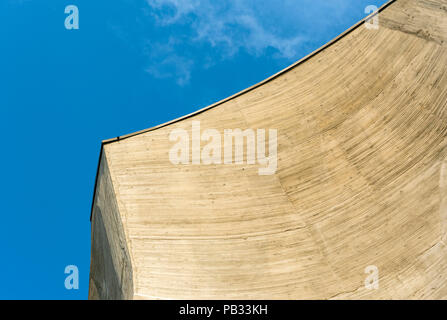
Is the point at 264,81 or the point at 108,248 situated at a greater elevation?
the point at 264,81

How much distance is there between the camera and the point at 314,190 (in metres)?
7.18

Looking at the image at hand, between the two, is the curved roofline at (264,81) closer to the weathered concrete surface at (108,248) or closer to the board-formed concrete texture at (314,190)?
the board-formed concrete texture at (314,190)

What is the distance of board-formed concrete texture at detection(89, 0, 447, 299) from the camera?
639 centimetres

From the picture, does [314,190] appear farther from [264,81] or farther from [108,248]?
[108,248]

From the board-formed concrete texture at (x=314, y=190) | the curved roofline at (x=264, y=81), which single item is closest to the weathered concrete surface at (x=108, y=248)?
the board-formed concrete texture at (x=314, y=190)

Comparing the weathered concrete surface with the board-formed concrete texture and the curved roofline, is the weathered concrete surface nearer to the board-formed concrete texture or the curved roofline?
the board-formed concrete texture

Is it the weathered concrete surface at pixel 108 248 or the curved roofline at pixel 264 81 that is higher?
the curved roofline at pixel 264 81

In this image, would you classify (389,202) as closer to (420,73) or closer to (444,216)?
(444,216)

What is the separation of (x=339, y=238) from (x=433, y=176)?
6.39 feet

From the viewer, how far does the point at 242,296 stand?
20.1ft

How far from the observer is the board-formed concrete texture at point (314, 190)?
6391 millimetres

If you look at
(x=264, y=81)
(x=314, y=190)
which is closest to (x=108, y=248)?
(x=314, y=190)
